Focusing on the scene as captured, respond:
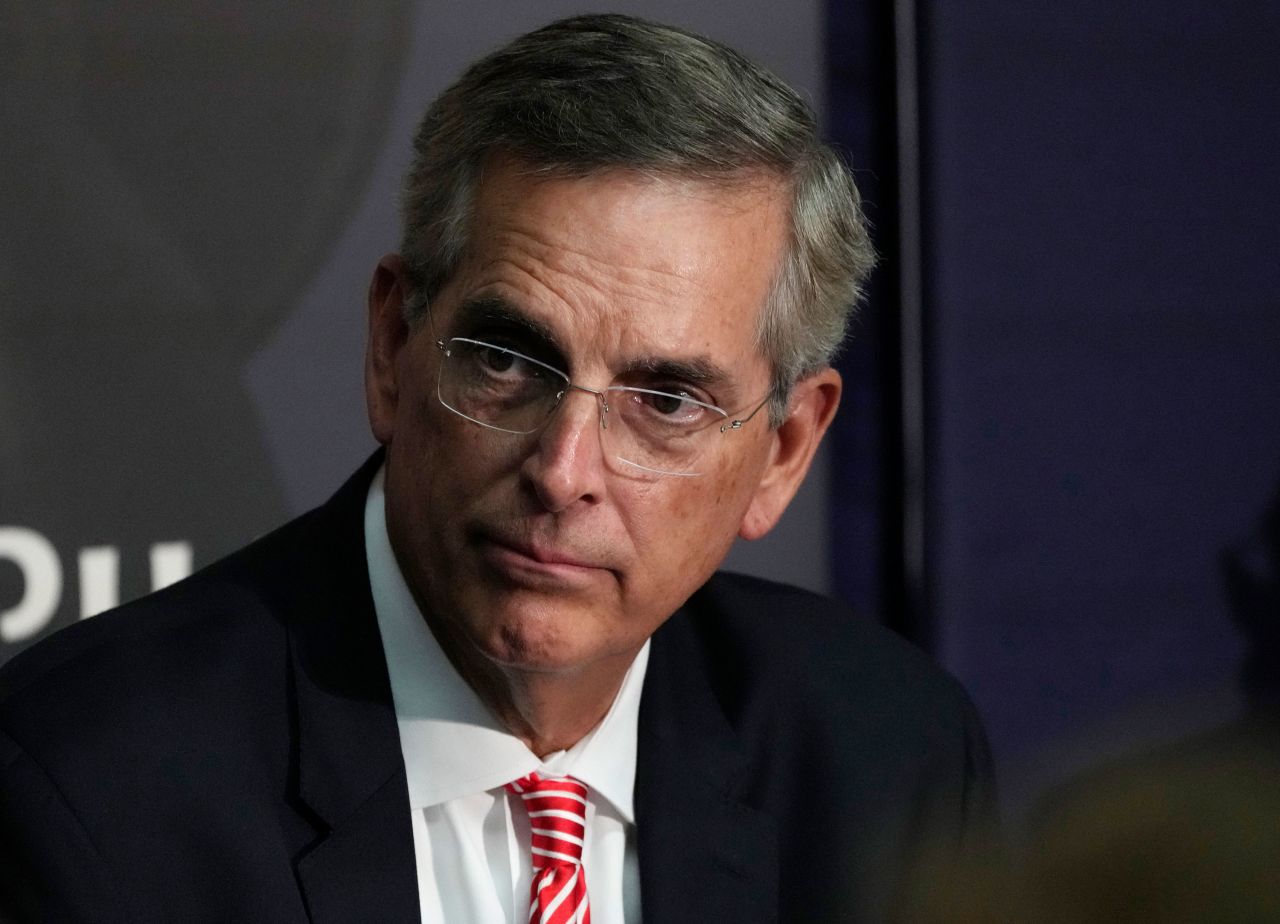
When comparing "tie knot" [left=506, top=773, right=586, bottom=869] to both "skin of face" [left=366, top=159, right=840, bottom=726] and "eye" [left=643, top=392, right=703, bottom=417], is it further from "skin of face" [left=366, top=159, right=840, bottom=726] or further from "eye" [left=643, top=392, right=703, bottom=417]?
"eye" [left=643, top=392, right=703, bottom=417]

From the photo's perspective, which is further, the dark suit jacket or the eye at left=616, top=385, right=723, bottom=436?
the eye at left=616, top=385, right=723, bottom=436

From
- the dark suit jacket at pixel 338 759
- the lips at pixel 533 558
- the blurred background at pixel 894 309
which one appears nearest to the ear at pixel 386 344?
the dark suit jacket at pixel 338 759

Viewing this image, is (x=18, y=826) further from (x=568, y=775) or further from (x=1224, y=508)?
(x=1224, y=508)

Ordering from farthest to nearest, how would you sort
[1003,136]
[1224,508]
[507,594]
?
[1224,508], [1003,136], [507,594]

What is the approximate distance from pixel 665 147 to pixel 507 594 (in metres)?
0.52

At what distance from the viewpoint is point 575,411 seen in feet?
5.45

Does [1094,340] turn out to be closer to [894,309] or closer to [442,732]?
[894,309]

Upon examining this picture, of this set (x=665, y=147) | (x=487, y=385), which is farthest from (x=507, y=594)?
(x=665, y=147)

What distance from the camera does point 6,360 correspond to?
2268 millimetres

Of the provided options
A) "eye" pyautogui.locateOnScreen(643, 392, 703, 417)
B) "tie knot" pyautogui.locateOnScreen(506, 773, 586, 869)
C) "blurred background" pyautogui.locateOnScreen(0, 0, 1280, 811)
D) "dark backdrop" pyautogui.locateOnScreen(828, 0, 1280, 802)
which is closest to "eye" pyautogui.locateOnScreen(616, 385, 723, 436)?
"eye" pyautogui.locateOnScreen(643, 392, 703, 417)

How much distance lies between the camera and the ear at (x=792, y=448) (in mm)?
1950

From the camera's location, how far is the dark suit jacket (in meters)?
1.56

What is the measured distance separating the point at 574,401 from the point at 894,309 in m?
1.25

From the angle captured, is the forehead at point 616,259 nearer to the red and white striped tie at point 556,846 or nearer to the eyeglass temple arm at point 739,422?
the eyeglass temple arm at point 739,422
